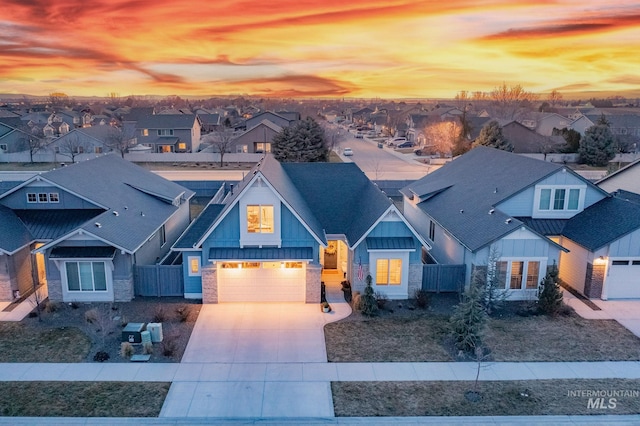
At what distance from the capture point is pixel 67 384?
16172 millimetres

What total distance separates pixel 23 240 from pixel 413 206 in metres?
25.0

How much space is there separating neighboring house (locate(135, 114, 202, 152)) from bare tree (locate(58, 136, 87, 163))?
12.1 metres

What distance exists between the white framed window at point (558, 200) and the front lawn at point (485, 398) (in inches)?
459

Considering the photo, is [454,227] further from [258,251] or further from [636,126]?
[636,126]

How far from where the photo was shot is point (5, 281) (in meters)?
22.8

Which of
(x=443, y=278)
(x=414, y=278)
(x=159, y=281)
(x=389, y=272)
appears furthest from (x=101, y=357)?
(x=443, y=278)

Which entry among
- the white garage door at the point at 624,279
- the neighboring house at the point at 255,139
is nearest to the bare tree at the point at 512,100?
the neighboring house at the point at 255,139

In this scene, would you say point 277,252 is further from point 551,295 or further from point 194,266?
point 551,295

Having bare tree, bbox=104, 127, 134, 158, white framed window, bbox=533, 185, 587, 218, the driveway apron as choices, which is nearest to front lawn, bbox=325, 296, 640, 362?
the driveway apron

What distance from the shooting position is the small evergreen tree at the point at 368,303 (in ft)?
71.9

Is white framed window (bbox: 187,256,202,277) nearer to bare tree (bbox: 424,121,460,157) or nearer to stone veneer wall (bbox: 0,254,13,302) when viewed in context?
stone veneer wall (bbox: 0,254,13,302)

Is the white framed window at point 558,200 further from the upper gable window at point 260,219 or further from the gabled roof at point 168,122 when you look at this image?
the gabled roof at point 168,122

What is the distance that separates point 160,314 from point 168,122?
68.0 metres

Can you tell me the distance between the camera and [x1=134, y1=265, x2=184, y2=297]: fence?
23.6 metres
